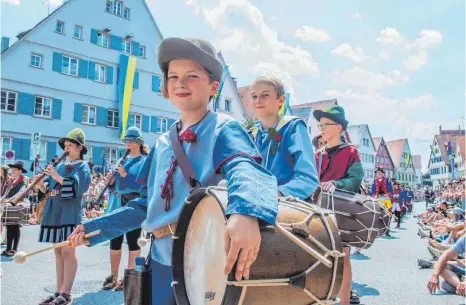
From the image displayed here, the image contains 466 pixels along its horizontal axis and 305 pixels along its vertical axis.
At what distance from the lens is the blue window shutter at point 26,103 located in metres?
21.8

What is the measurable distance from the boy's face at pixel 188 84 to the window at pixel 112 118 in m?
24.6

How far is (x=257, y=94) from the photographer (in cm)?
322

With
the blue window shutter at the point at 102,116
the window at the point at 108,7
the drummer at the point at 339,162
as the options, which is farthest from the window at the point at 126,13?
the drummer at the point at 339,162

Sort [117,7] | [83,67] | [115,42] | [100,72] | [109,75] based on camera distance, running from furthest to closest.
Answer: [117,7], [115,42], [109,75], [100,72], [83,67]

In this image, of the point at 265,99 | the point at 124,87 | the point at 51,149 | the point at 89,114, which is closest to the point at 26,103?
the point at 51,149

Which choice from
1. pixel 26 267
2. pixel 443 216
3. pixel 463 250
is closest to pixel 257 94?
pixel 463 250

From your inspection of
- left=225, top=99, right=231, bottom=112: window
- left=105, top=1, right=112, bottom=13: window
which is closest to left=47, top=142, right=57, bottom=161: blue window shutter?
left=105, top=1, right=112, bottom=13: window

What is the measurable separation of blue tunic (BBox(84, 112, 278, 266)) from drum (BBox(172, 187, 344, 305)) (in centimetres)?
9

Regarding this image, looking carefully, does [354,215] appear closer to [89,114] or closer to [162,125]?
[89,114]

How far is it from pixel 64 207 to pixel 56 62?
808 inches

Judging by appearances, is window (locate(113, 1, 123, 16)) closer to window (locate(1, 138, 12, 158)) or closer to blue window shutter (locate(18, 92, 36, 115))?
blue window shutter (locate(18, 92, 36, 115))

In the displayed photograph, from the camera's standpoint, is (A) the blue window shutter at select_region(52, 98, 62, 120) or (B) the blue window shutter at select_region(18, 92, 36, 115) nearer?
(B) the blue window shutter at select_region(18, 92, 36, 115)

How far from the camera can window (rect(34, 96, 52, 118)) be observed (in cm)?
2255

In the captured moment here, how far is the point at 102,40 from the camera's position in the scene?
25.6 metres
